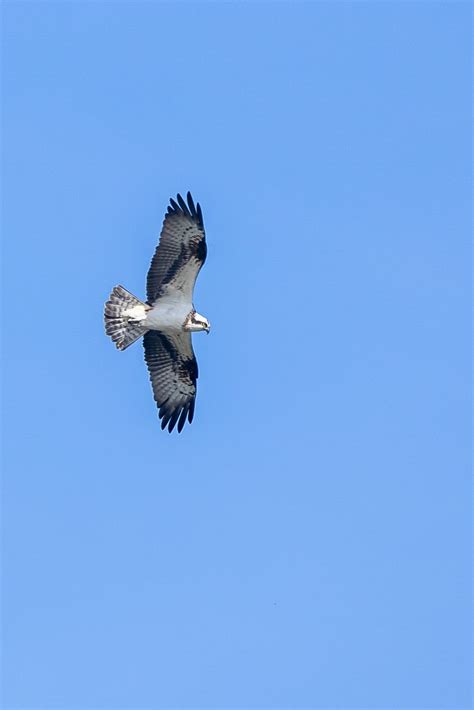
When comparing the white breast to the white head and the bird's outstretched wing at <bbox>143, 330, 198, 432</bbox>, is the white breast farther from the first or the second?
the bird's outstretched wing at <bbox>143, 330, 198, 432</bbox>

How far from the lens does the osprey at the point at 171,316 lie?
2370 cm

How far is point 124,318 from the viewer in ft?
80.2

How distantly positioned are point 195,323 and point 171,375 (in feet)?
4.44

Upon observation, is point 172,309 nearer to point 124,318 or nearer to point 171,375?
point 124,318

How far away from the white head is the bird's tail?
608 mm

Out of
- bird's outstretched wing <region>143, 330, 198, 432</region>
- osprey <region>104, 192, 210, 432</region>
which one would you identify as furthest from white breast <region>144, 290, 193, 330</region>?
bird's outstretched wing <region>143, 330, 198, 432</region>

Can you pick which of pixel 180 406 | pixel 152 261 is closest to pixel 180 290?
pixel 152 261

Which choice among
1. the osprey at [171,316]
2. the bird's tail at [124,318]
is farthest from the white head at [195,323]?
the bird's tail at [124,318]

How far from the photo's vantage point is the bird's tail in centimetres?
2436

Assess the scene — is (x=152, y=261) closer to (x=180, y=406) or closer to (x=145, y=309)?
(x=145, y=309)

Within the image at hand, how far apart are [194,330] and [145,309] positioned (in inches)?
28.2

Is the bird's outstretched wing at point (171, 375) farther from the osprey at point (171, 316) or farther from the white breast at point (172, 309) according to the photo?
the white breast at point (172, 309)

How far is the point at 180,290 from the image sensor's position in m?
24.1

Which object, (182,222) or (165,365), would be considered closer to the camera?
(182,222)
